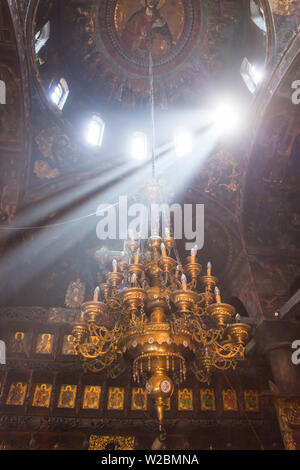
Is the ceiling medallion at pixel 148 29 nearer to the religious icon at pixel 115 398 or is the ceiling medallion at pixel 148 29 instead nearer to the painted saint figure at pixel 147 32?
the painted saint figure at pixel 147 32

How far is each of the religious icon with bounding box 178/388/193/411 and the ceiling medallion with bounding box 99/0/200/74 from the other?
28.3ft

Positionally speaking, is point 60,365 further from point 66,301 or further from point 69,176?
point 69,176

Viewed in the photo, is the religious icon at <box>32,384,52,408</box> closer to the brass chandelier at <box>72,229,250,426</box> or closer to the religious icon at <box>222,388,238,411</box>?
the brass chandelier at <box>72,229,250,426</box>

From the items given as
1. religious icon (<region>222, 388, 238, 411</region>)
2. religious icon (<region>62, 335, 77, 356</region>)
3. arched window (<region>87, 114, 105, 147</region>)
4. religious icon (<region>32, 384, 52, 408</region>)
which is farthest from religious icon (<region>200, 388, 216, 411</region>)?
arched window (<region>87, 114, 105, 147</region>)

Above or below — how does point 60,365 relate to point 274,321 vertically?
below

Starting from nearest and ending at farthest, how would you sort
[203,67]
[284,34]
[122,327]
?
[122,327] → [284,34] → [203,67]

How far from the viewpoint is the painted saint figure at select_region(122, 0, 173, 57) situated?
8.63 meters

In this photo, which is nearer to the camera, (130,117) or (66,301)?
(66,301)

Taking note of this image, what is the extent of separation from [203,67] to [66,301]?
7658 mm

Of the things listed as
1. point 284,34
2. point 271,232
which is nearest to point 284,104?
point 284,34

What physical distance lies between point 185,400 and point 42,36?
890 centimetres

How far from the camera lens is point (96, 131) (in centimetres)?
919

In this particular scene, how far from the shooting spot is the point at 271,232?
26.7 ft

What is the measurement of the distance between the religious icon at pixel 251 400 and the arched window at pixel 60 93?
27.7ft
